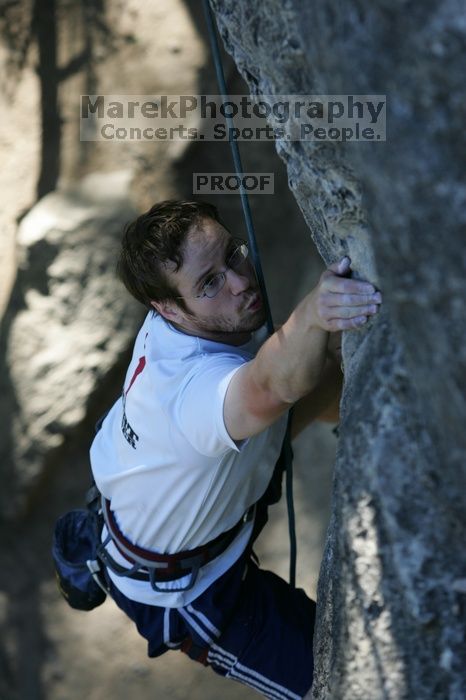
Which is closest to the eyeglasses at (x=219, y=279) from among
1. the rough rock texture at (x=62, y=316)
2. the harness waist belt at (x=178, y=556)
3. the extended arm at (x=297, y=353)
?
the extended arm at (x=297, y=353)

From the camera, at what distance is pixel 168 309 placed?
154 cm

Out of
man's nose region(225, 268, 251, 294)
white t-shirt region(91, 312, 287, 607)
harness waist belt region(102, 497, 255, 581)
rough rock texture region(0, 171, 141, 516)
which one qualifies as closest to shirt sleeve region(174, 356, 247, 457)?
white t-shirt region(91, 312, 287, 607)

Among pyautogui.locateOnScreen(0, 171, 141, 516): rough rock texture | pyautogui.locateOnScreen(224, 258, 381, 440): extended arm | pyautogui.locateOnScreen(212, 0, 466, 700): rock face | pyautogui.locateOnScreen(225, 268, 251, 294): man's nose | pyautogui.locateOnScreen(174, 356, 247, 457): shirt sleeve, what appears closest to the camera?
pyautogui.locateOnScreen(212, 0, 466, 700): rock face

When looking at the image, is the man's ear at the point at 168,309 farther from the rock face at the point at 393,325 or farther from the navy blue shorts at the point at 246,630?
the navy blue shorts at the point at 246,630

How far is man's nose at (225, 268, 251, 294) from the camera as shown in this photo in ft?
4.85

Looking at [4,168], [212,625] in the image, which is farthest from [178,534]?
[4,168]

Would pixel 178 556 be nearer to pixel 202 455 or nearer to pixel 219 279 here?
pixel 202 455

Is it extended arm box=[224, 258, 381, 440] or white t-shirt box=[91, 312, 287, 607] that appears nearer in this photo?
extended arm box=[224, 258, 381, 440]

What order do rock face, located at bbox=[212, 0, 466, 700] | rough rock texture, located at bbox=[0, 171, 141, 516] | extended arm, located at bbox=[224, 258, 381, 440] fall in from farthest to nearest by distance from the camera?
rough rock texture, located at bbox=[0, 171, 141, 516]
extended arm, located at bbox=[224, 258, 381, 440]
rock face, located at bbox=[212, 0, 466, 700]

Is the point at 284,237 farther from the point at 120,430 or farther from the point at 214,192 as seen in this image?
the point at 120,430

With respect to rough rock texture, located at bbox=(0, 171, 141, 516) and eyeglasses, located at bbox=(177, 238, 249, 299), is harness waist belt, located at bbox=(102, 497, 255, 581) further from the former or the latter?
rough rock texture, located at bbox=(0, 171, 141, 516)

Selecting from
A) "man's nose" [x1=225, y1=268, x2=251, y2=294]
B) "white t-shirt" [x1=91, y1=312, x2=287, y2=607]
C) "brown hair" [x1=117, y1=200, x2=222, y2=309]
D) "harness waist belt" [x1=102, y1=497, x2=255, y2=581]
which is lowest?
"harness waist belt" [x1=102, y1=497, x2=255, y2=581]

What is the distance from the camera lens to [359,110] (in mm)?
985

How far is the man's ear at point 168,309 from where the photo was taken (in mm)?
1525
